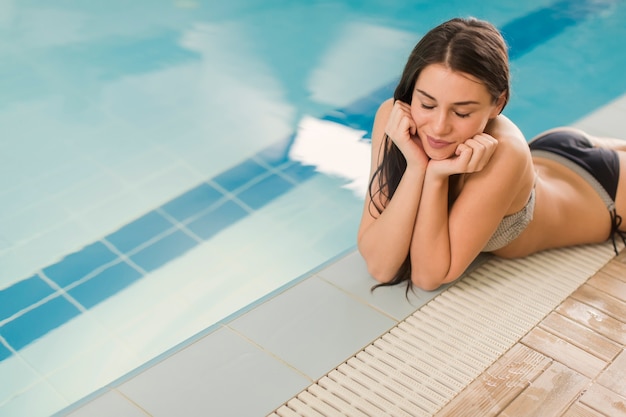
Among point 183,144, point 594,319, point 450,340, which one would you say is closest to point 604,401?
point 594,319

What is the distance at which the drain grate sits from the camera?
253 cm

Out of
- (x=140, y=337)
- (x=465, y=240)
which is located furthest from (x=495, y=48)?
(x=140, y=337)

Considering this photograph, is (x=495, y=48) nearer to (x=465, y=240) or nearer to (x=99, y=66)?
(x=465, y=240)

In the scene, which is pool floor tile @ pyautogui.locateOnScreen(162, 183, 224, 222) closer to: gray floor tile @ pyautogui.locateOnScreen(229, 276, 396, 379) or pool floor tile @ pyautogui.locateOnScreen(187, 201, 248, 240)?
pool floor tile @ pyautogui.locateOnScreen(187, 201, 248, 240)

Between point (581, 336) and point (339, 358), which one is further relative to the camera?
point (581, 336)

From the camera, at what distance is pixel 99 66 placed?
5473mm

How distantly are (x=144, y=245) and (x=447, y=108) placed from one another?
186 centimetres

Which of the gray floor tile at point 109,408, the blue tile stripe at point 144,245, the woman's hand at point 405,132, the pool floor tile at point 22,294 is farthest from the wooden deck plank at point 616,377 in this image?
the pool floor tile at point 22,294

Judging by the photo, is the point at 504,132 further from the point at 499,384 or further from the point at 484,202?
the point at 499,384

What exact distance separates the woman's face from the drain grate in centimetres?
62

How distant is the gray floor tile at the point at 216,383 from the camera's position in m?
2.51

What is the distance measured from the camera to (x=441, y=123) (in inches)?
102

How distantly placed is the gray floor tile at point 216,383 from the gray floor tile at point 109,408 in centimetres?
3

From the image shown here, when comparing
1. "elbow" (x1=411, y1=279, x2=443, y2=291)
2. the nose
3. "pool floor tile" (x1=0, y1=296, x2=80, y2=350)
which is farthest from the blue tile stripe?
the nose
